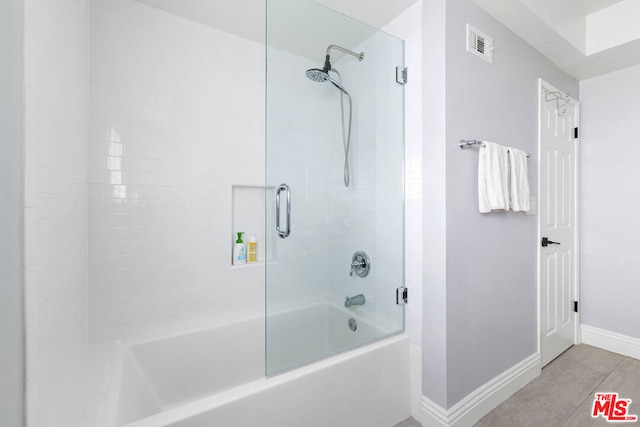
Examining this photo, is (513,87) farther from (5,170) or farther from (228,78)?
(5,170)

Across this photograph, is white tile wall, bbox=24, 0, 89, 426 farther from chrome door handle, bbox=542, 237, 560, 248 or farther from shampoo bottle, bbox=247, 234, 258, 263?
chrome door handle, bbox=542, 237, 560, 248

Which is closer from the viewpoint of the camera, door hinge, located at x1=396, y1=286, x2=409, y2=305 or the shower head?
the shower head

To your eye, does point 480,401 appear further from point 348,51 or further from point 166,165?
point 166,165

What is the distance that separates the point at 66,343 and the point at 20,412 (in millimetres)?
514

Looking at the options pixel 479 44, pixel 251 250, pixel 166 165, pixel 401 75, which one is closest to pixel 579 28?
pixel 479 44

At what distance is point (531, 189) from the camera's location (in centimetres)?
206

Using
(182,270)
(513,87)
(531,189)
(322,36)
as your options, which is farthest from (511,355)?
(322,36)

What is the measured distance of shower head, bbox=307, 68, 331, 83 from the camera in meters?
1.60

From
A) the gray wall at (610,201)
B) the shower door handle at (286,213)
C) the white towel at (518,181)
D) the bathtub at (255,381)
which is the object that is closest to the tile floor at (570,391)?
the gray wall at (610,201)

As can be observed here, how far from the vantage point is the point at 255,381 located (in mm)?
1281

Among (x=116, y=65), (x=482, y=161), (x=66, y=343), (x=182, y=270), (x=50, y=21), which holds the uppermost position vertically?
(x=116, y=65)

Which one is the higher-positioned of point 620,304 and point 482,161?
point 482,161

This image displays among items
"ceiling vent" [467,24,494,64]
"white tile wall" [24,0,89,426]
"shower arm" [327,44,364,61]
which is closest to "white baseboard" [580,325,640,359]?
"ceiling vent" [467,24,494,64]

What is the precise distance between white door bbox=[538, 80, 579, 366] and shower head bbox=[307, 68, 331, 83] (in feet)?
5.62
